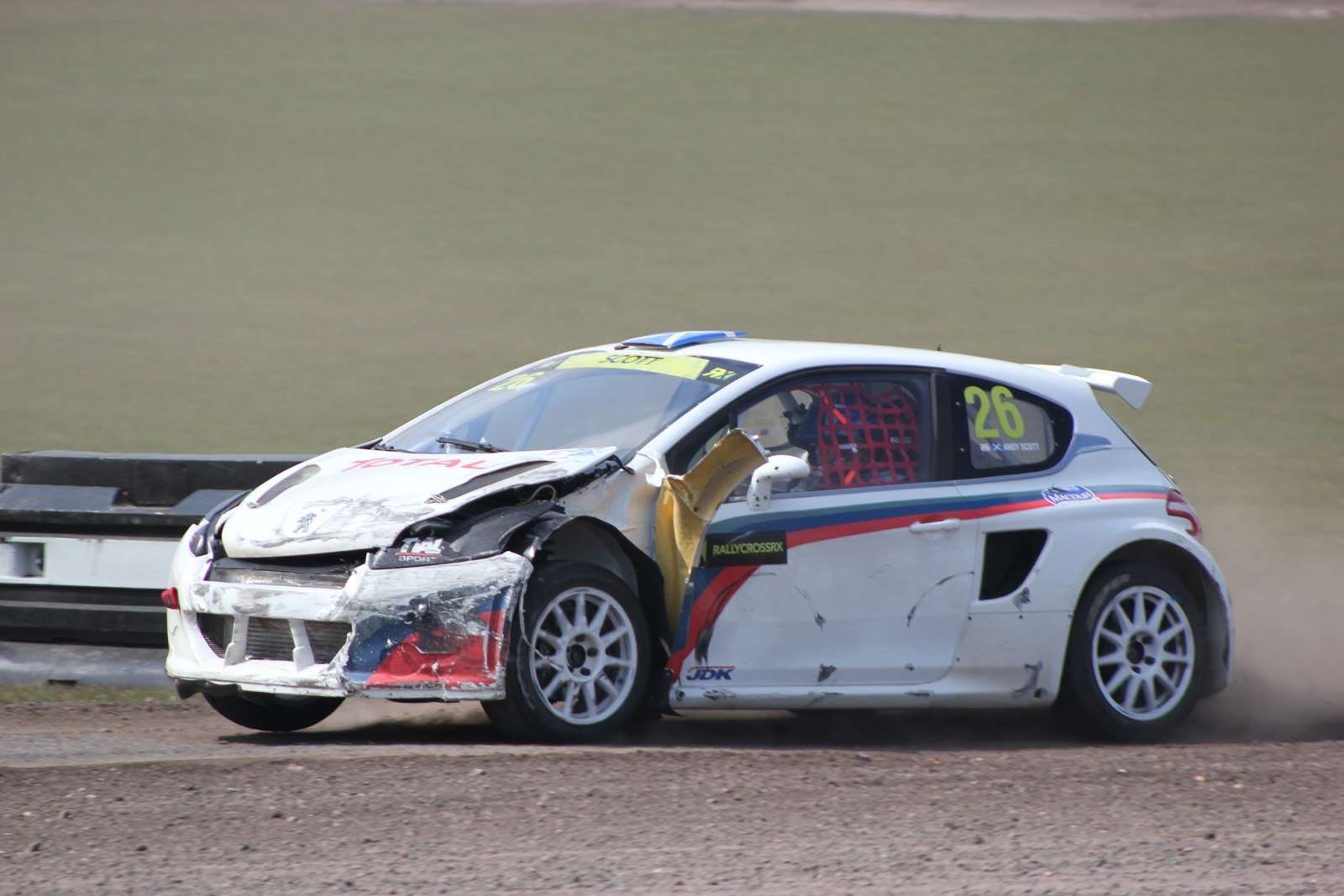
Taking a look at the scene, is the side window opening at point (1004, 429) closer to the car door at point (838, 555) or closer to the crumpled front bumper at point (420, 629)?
the car door at point (838, 555)

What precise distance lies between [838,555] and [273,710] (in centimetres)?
228

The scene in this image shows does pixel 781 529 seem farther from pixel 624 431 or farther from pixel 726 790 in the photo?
pixel 726 790

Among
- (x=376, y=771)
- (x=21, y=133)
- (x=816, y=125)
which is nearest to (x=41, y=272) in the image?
(x=21, y=133)

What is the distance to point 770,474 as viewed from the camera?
6.62 metres

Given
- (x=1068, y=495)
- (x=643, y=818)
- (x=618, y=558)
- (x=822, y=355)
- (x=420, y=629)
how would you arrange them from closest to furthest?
(x=643, y=818)
(x=420, y=629)
(x=618, y=558)
(x=822, y=355)
(x=1068, y=495)

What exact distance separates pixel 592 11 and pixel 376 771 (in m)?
29.5

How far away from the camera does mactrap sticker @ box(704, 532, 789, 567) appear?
6.68 m

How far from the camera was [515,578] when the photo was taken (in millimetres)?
6215

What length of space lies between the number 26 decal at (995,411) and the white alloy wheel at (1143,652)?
0.80m

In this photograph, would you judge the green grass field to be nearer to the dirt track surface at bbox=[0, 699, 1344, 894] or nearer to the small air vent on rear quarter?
the small air vent on rear quarter

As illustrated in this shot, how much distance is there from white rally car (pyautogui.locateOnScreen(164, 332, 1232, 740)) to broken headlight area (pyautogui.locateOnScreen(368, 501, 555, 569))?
10mm

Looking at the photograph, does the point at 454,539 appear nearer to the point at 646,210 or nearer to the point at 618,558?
the point at 618,558

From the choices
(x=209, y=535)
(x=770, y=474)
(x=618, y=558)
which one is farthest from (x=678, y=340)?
(x=209, y=535)

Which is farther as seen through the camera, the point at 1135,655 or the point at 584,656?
the point at 1135,655
